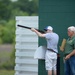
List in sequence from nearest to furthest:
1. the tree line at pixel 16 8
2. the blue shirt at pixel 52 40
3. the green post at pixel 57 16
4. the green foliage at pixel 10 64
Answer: the blue shirt at pixel 52 40, the green post at pixel 57 16, the green foliage at pixel 10 64, the tree line at pixel 16 8

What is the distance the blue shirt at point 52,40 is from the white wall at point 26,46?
2.27 metres

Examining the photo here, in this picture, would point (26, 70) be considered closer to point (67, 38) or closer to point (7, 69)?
point (67, 38)

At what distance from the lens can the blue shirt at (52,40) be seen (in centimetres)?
1238

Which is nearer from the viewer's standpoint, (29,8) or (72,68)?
(72,68)

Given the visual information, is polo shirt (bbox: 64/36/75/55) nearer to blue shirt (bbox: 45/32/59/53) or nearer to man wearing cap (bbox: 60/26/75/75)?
man wearing cap (bbox: 60/26/75/75)

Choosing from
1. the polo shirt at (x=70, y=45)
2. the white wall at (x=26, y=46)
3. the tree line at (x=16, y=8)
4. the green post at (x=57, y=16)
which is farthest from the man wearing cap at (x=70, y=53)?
the tree line at (x=16, y=8)

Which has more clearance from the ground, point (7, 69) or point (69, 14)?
point (69, 14)

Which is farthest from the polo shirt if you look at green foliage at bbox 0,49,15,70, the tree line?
the tree line

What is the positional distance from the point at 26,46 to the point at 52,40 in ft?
8.19

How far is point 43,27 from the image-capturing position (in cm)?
1337

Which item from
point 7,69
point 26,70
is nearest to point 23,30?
point 26,70

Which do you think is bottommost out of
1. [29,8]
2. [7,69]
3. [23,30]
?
[7,69]

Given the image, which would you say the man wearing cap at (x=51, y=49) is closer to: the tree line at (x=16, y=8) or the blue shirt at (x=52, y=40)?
the blue shirt at (x=52, y=40)

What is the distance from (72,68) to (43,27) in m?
1.76
